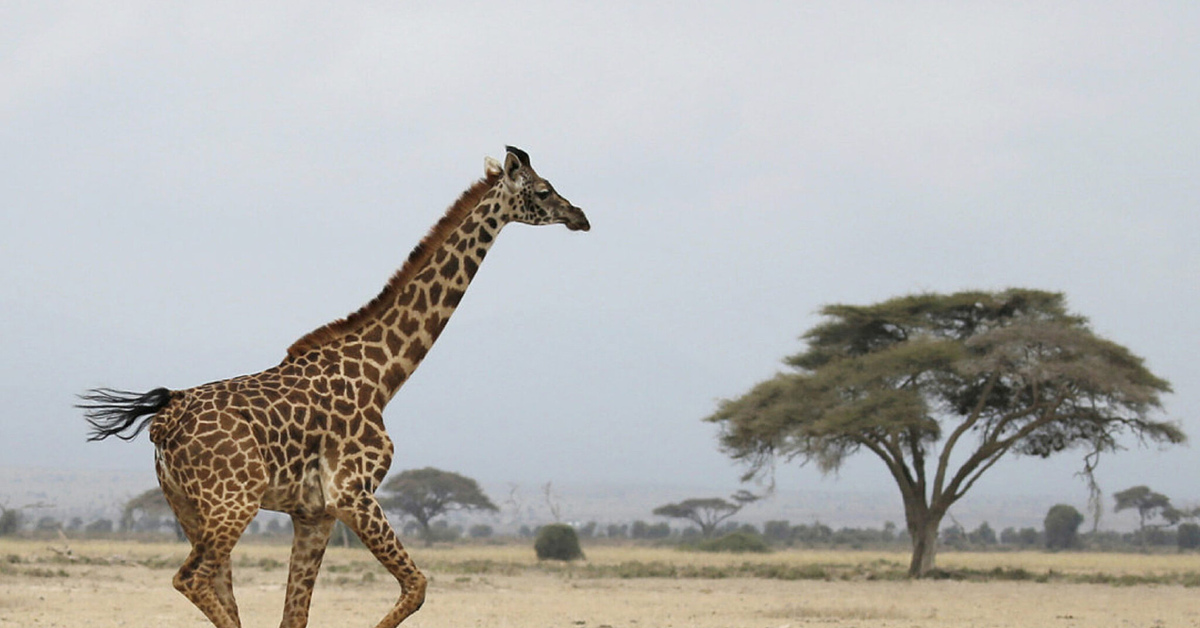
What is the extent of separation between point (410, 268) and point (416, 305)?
0.66ft

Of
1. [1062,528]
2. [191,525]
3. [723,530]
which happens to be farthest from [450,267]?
[723,530]

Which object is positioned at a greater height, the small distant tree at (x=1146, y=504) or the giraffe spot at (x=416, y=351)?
the small distant tree at (x=1146, y=504)

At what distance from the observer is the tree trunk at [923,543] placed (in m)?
30.2

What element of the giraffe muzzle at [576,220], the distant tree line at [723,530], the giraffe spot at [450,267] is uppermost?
the distant tree line at [723,530]

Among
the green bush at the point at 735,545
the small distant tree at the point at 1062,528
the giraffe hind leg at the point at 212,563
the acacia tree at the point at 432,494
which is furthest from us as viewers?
the small distant tree at the point at 1062,528

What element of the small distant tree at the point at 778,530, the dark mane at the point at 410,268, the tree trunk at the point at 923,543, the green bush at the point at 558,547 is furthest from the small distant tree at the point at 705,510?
the dark mane at the point at 410,268

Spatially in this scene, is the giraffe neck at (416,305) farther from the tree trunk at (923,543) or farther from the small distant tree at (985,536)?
the small distant tree at (985,536)

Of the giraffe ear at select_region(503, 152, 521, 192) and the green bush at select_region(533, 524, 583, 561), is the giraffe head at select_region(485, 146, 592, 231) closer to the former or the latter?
the giraffe ear at select_region(503, 152, 521, 192)

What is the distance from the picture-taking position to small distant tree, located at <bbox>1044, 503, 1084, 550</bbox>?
6681 centimetres

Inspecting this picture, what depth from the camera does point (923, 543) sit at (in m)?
30.5

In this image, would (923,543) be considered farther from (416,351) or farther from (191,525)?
(191,525)

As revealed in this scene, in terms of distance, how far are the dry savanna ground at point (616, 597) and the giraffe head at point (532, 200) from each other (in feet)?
31.8

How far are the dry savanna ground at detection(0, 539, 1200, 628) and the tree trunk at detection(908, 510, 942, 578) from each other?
747mm

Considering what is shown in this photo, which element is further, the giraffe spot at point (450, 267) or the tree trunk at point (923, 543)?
the tree trunk at point (923, 543)
